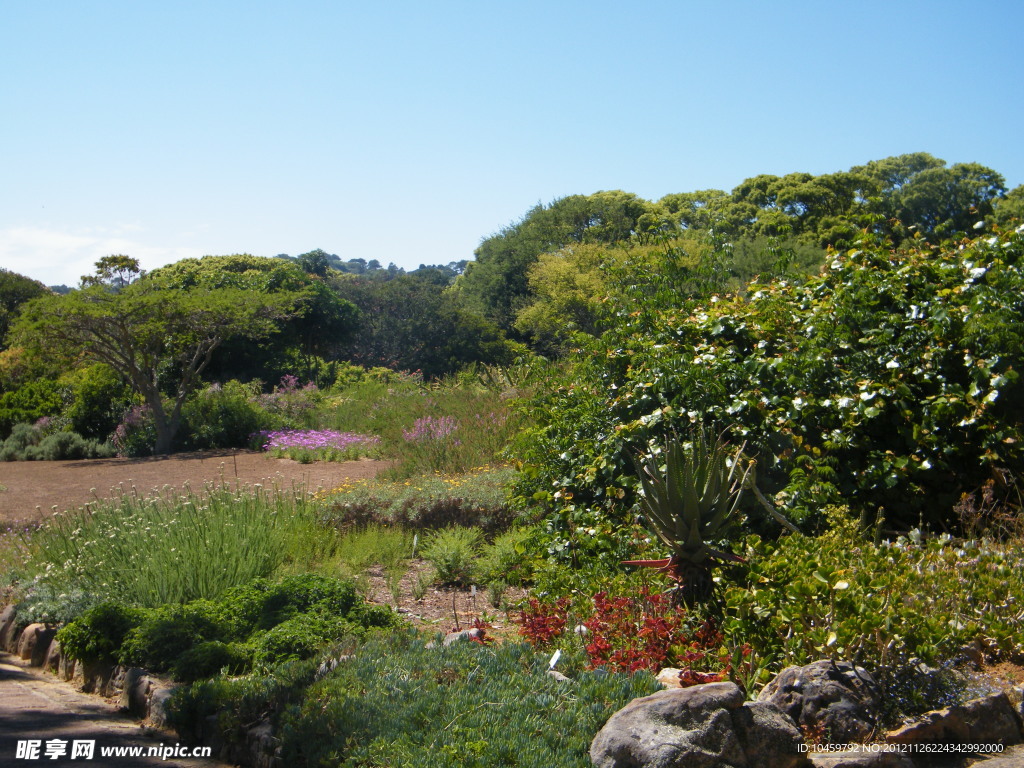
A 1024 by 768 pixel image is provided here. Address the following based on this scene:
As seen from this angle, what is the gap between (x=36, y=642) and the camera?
5000 mm

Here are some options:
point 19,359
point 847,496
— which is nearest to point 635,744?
point 847,496

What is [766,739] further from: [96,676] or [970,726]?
[96,676]

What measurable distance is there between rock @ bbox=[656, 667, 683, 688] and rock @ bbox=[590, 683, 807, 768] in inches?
21.5

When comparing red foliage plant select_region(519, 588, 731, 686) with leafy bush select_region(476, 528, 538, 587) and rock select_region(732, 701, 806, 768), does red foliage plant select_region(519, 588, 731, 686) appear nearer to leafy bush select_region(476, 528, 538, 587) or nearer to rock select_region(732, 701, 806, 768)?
rock select_region(732, 701, 806, 768)

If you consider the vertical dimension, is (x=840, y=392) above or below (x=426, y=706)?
above

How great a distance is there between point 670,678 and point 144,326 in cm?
1553

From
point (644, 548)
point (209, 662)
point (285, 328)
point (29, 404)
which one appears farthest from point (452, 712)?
point (285, 328)

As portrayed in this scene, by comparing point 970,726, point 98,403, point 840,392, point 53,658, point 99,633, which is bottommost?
point 53,658

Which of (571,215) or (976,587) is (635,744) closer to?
(976,587)

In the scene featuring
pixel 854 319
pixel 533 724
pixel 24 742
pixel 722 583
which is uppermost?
pixel 854 319

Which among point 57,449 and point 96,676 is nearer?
point 96,676

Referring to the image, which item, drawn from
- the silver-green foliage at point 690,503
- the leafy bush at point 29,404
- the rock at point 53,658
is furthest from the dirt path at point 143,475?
the silver-green foliage at point 690,503

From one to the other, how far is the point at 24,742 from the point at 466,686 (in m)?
1.93

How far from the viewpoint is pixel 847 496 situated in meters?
5.07
